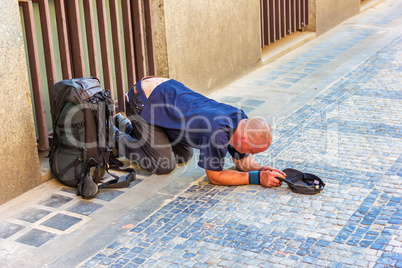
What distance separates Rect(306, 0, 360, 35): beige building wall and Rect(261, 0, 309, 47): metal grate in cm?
13

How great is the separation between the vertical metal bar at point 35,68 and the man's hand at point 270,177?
1.97 meters

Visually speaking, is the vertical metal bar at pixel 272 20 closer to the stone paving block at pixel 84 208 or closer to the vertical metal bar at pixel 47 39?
the vertical metal bar at pixel 47 39

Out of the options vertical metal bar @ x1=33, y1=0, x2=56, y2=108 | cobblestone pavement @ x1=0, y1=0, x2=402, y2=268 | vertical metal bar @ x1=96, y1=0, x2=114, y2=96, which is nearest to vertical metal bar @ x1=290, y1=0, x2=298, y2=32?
cobblestone pavement @ x1=0, y1=0, x2=402, y2=268

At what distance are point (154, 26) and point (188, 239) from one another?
318cm

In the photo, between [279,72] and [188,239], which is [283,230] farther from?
[279,72]

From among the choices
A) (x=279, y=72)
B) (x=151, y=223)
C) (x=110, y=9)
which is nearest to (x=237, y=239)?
(x=151, y=223)

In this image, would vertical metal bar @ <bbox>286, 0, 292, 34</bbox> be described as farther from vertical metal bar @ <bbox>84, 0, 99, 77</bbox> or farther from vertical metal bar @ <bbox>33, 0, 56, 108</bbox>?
vertical metal bar @ <bbox>33, 0, 56, 108</bbox>

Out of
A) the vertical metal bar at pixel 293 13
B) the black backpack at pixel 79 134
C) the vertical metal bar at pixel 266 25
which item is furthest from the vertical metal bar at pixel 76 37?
the vertical metal bar at pixel 293 13

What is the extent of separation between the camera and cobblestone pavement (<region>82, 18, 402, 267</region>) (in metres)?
3.82

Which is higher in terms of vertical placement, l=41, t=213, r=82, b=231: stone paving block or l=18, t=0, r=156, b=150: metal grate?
l=18, t=0, r=156, b=150: metal grate

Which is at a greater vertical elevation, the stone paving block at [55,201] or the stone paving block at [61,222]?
the stone paving block at [55,201]

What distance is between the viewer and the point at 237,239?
404 cm

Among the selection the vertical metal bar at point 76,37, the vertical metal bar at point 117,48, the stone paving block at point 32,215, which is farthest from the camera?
the vertical metal bar at point 117,48

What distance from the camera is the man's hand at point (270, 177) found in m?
4.74
